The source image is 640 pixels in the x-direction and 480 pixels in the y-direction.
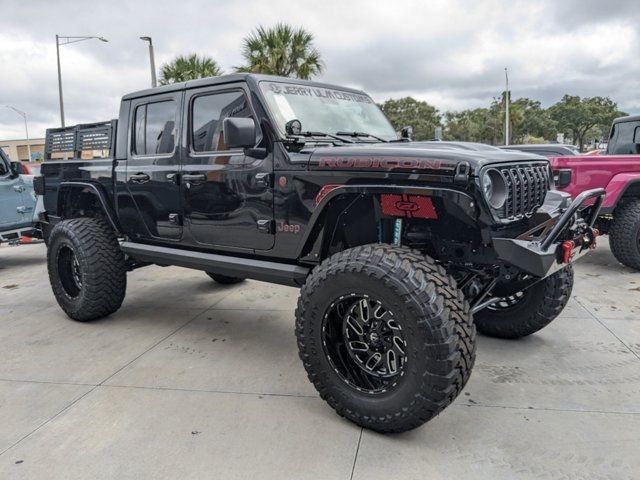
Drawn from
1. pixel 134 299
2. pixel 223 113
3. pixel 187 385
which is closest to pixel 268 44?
pixel 134 299

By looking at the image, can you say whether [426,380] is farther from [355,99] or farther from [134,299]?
[134,299]

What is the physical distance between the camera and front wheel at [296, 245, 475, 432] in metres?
2.42

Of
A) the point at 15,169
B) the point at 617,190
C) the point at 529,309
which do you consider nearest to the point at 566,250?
the point at 529,309

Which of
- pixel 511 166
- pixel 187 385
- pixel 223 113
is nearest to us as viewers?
pixel 511 166

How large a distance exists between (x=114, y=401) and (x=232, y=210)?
1.42m

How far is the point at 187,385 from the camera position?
11.0ft

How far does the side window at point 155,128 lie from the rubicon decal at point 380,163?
5.16ft

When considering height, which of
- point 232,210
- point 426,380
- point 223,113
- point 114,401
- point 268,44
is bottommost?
point 114,401

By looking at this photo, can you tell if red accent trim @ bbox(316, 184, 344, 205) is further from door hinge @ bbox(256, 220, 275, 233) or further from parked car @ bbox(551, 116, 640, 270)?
parked car @ bbox(551, 116, 640, 270)

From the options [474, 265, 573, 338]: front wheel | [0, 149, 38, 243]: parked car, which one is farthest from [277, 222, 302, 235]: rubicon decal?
[0, 149, 38, 243]: parked car

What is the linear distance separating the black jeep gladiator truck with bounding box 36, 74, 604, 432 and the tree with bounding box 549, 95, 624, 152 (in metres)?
58.2

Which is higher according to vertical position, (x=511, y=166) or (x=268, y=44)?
(x=268, y=44)

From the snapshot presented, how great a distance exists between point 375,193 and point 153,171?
2050 millimetres

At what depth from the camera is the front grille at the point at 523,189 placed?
271 centimetres
